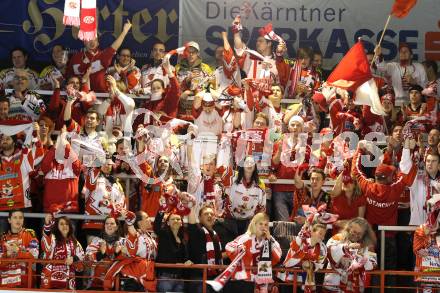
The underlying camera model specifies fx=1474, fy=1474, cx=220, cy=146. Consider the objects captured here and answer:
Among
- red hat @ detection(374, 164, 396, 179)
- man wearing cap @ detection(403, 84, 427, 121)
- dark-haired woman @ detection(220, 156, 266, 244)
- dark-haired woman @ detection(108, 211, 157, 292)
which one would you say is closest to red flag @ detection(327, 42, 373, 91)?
man wearing cap @ detection(403, 84, 427, 121)

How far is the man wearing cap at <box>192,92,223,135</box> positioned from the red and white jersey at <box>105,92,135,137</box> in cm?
84

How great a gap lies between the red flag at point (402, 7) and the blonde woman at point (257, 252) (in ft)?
13.1

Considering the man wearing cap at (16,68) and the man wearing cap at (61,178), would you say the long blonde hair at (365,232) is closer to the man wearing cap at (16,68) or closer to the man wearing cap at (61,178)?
the man wearing cap at (61,178)

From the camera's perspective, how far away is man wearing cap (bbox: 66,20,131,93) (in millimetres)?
19625

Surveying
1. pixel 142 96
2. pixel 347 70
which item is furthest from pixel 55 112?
pixel 347 70

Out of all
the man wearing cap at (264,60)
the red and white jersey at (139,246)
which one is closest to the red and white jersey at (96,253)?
the red and white jersey at (139,246)

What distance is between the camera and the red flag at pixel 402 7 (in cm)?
1900

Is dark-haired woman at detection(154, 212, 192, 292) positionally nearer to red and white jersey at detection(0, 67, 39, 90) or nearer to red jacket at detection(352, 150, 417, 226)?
red jacket at detection(352, 150, 417, 226)

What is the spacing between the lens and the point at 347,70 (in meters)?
18.9

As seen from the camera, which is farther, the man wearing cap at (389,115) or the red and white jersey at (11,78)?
the red and white jersey at (11,78)

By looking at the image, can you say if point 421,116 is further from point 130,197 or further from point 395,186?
point 130,197

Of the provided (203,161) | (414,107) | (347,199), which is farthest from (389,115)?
(203,161)

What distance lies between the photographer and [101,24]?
20828 mm

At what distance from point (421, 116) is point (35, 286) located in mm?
5269
